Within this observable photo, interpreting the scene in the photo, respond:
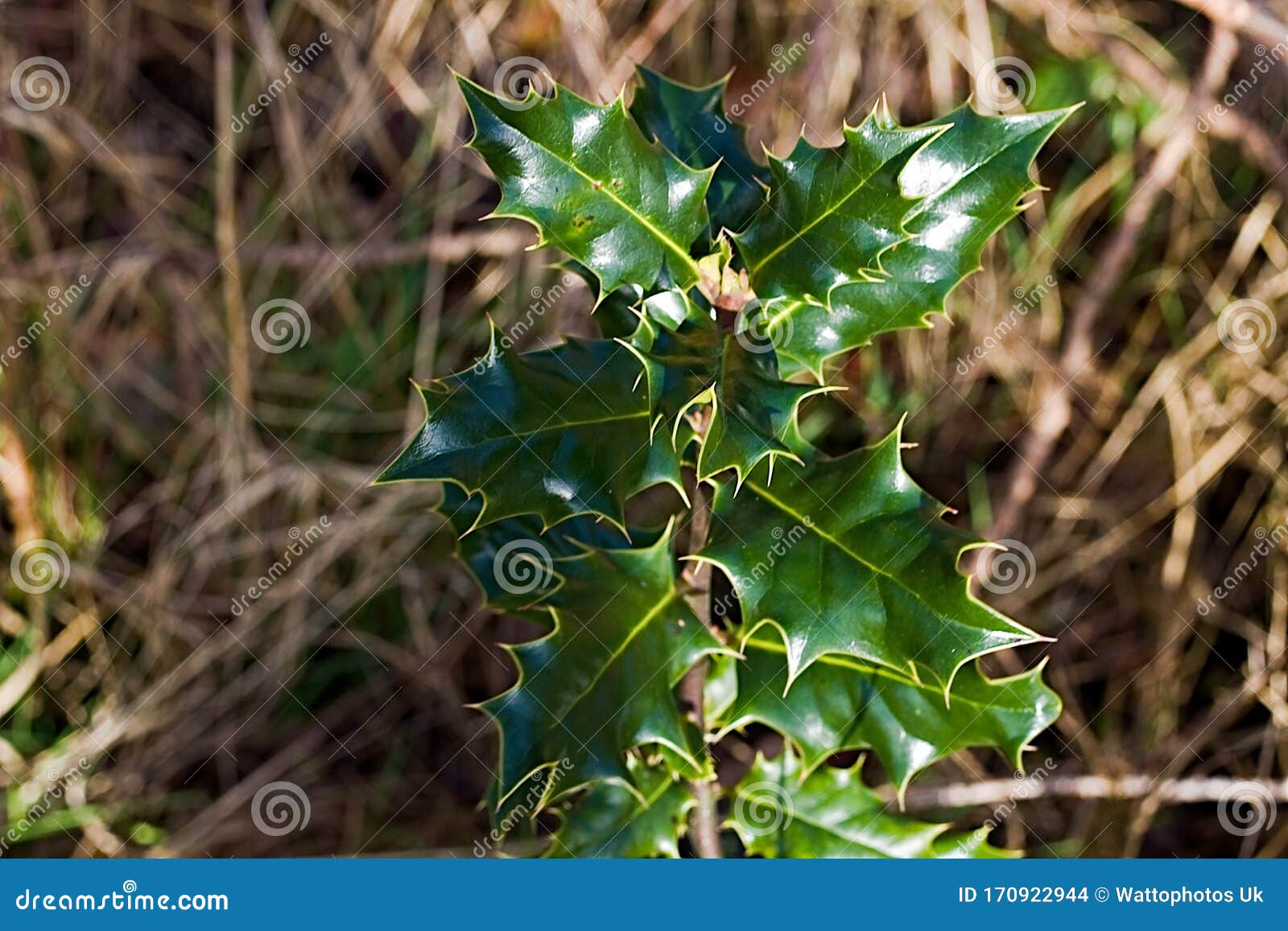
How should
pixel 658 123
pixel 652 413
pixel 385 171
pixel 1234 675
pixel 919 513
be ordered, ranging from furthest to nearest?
1. pixel 385 171
2. pixel 1234 675
3. pixel 658 123
4. pixel 919 513
5. pixel 652 413

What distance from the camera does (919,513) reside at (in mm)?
1393

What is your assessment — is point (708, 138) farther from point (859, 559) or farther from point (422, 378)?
point (422, 378)

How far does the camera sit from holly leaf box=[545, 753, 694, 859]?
1.73 metres

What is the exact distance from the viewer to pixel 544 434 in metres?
1.39

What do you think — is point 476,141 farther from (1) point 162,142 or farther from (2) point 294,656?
(1) point 162,142

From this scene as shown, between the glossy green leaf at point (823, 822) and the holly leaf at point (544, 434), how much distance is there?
702 mm

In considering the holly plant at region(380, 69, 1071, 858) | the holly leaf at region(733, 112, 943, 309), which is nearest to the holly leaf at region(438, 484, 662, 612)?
the holly plant at region(380, 69, 1071, 858)

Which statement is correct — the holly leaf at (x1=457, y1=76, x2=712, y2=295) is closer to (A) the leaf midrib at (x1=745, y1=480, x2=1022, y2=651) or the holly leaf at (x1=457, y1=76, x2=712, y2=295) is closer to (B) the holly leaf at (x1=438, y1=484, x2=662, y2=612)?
(A) the leaf midrib at (x1=745, y1=480, x2=1022, y2=651)

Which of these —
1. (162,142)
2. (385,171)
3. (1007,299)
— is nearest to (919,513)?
(1007,299)

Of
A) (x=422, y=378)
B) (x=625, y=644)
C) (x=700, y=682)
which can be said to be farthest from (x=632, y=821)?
(x=422, y=378)

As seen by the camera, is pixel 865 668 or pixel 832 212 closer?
pixel 832 212

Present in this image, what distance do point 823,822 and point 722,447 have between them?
893 mm

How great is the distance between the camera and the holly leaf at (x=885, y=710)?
1.58 meters

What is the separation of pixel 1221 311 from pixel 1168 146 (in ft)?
1.44
